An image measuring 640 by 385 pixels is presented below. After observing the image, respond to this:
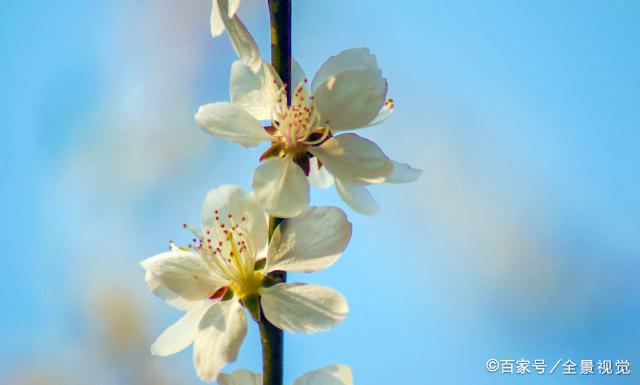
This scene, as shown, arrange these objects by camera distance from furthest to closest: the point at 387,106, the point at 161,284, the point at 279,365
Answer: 1. the point at 387,106
2. the point at 161,284
3. the point at 279,365

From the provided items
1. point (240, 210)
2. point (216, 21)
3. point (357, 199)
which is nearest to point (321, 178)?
point (357, 199)

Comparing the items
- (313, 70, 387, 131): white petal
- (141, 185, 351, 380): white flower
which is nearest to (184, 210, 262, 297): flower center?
(141, 185, 351, 380): white flower

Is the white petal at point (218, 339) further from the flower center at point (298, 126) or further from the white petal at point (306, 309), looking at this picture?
the flower center at point (298, 126)

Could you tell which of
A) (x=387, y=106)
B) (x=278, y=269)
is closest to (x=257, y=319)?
(x=278, y=269)

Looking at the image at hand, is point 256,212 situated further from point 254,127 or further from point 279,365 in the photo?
point 279,365

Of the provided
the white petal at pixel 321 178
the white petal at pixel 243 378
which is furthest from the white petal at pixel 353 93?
the white petal at pixel 243 378

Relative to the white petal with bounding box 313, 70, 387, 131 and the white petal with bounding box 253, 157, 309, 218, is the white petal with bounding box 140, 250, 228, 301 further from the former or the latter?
the white petal with bounding box 313, 70, 387, 131
